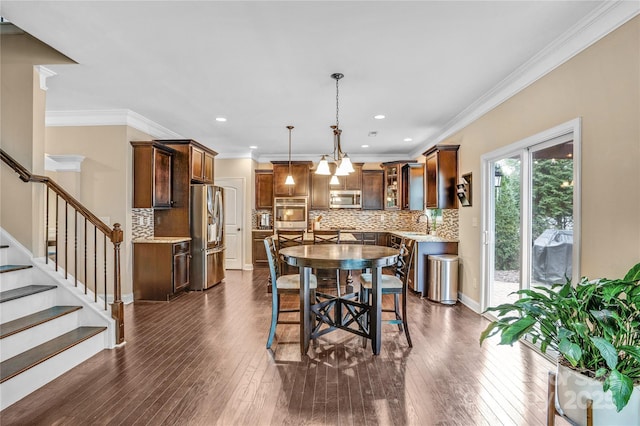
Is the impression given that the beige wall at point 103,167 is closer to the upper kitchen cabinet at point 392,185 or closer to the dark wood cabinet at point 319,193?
the dark wood cabinet at point 319,193

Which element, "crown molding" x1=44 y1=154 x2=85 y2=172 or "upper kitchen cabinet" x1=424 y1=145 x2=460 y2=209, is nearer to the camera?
"crown molding" x1=44 y1=154 x2=85 y2=172

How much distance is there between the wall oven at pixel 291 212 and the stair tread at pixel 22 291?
15.7 feet

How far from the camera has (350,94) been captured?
3949 millimetres

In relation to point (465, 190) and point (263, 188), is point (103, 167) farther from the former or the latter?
point (465, 190)

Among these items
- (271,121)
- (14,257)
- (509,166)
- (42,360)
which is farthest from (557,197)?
(14,257)

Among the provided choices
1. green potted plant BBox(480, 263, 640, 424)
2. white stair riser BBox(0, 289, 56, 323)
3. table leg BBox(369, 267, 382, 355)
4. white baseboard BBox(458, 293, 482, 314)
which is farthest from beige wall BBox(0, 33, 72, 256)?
white baseboard BBox(458, 293, 482, 314)

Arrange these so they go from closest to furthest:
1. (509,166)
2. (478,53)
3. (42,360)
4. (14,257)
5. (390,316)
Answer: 1. (42,360)
2. (478,53)
3. (14,257)
4. (509,166)
5. (390,316)

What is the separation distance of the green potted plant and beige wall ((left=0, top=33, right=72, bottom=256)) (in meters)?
4.02

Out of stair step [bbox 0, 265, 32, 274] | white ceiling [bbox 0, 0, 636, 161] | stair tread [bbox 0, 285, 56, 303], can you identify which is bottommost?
stair tread [bbox 0, 285, 56, 303]

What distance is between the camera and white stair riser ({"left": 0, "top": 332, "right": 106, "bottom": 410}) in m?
2.21

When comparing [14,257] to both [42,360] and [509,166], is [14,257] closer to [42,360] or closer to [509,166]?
[42,360]

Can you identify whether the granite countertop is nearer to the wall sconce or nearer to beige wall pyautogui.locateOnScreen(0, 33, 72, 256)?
beige wall pyautogui.locateOnScreen(0, 33, 72, 256)

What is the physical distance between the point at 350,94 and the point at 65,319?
11.9 feet

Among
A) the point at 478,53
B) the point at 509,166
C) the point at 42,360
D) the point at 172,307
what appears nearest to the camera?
the point at 42,360
